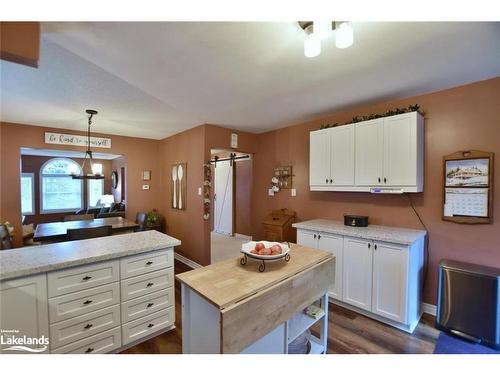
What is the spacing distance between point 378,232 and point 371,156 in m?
0.87

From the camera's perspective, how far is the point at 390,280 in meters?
2.18

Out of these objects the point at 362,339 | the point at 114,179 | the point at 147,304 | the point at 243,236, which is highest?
the point at 114,179

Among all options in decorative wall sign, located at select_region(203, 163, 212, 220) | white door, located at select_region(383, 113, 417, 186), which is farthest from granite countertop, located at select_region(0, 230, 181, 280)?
white door, located at select_region(383, 113, 417, 186)

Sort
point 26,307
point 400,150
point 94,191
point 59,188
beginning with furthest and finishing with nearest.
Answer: point 94,191, point 59,188, point 400,150, point 26,307

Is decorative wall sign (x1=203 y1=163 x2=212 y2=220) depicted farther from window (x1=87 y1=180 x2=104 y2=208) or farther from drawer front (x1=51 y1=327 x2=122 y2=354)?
window (x1=87 y1=180 x2=104 y2=208)

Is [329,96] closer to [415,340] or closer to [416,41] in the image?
[416,41]

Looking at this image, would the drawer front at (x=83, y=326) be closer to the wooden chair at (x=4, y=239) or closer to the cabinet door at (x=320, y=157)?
the wooden chair at (x=4, y=239)

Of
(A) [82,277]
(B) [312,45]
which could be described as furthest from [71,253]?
(B) [312,45]

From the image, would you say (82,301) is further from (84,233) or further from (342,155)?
(342,155)

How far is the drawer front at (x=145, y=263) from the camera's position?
1821mm

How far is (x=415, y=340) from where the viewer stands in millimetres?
1992

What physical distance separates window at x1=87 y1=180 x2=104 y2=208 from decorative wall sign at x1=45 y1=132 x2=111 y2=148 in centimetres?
482

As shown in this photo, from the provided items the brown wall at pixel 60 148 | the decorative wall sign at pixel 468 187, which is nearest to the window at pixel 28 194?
the brown wall at pixel 60 148
